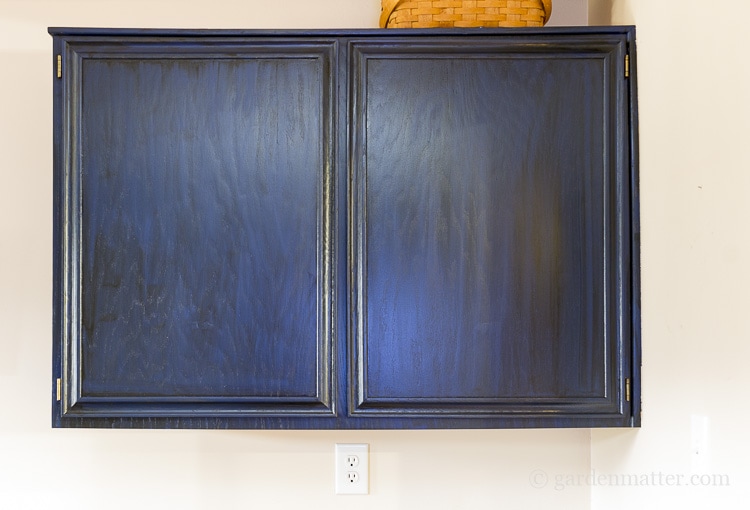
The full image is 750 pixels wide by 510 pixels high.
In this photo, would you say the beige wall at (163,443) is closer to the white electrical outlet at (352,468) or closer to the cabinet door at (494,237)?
the white electrical outlet at (352,468)

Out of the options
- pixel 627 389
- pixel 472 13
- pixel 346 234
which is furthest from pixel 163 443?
pixel 472 13

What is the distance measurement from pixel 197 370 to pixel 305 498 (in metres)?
0.46

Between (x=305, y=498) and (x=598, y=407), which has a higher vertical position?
(x=598, y=407)

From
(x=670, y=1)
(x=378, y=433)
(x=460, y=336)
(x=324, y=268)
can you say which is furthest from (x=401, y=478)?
(x=670, y=1)

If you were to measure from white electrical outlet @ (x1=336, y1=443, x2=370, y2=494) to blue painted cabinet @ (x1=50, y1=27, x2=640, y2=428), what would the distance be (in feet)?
0.94

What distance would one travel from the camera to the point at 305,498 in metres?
1.47

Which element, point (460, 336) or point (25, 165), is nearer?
point (460, 336)

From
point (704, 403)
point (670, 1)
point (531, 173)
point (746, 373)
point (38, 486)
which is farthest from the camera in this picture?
point (38, 486)

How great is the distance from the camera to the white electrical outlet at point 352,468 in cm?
147

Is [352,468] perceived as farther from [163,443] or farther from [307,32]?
[307,32]

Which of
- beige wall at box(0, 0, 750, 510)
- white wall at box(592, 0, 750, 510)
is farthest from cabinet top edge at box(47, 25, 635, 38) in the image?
beige wall at box(0, 0, 750, 510)

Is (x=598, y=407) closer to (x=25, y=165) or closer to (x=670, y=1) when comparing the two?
(x=670, y=1)

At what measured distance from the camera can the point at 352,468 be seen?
1.47m

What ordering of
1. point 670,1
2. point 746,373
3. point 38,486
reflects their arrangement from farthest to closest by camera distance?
point 38,486
point 670,1
point 746,373
